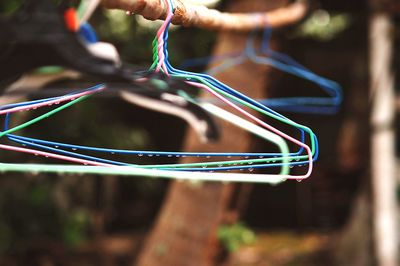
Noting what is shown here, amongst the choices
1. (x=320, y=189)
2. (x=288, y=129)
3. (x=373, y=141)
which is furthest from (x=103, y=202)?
(x=373, y=141)

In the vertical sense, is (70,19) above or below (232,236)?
above

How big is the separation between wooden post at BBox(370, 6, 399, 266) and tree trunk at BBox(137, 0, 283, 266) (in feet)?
2.20

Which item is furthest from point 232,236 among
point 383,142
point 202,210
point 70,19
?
point 70,19

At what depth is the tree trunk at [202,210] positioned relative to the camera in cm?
181

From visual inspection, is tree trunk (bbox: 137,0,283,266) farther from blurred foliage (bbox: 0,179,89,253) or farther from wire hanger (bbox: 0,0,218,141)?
wire hanger (bbox: 0,0,218,141)

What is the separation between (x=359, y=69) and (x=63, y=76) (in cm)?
285

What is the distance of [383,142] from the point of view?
2.21 m

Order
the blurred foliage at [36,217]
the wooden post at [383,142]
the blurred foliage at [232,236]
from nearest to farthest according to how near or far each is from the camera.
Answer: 1. the blurred foliage at [232,236]
2. the wooden post at [383,142]
3. the blurred foliage at [36,217]

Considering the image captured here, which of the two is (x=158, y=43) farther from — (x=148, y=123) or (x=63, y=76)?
(x=148, y=123)

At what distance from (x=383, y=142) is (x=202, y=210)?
3.10 ft

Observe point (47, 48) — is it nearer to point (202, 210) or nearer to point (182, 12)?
point (182, 12)

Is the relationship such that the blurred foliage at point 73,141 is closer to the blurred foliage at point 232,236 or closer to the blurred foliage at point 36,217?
the blurred foliage at point 36,217

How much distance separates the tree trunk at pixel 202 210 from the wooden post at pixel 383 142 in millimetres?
672

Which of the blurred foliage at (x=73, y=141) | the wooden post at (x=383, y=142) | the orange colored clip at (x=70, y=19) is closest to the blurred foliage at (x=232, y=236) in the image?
the wooden post at (x=383, y=142)
